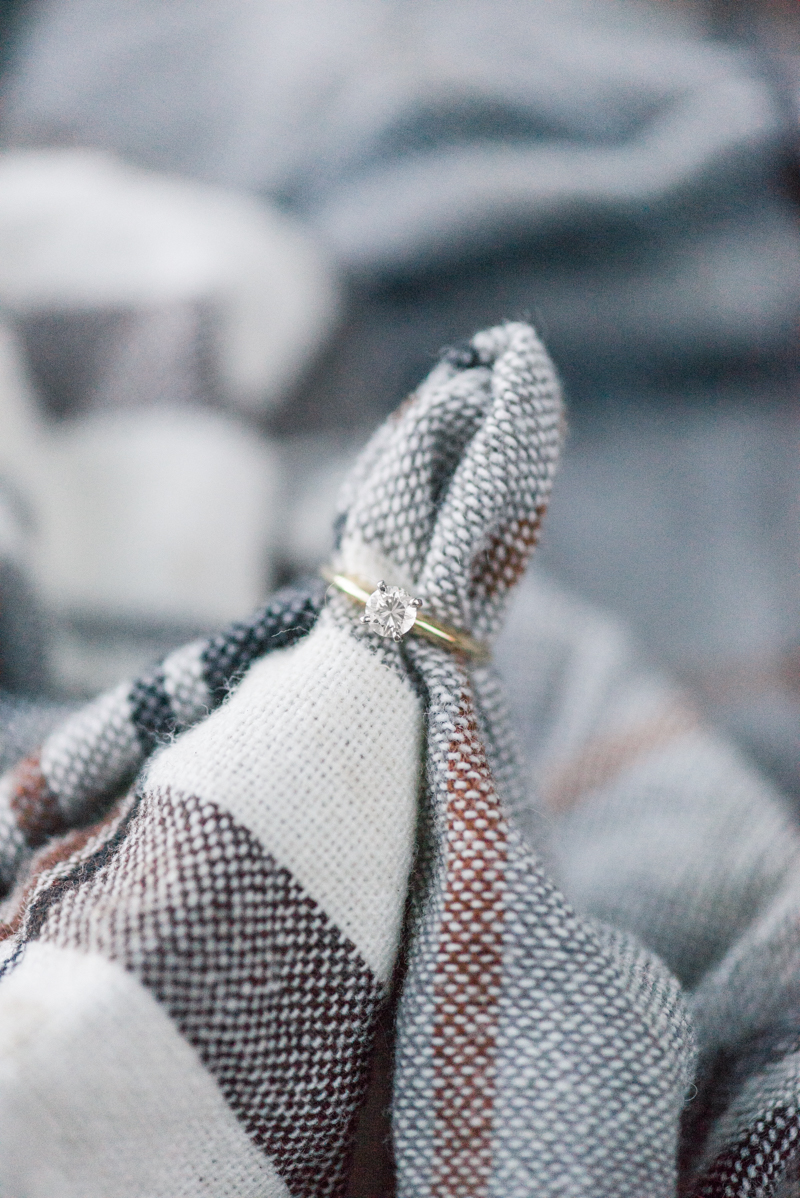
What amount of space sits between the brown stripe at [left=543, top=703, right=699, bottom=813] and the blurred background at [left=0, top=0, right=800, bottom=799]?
76mm

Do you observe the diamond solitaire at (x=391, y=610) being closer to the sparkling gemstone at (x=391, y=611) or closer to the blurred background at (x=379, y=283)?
the sparkling gemstone at (x=391, y=611)

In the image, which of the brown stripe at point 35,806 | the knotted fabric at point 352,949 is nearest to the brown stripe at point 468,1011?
the knotted fabric at point 352,949

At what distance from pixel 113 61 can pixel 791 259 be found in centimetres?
40

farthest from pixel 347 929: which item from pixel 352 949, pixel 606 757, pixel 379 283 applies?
pixel 379 283

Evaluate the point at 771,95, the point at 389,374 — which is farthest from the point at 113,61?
the point at 771,95

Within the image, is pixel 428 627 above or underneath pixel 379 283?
underneath

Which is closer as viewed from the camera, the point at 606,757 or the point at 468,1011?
the point at 468,1011

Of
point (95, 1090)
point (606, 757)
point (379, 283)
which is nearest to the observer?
point (95, 1090)

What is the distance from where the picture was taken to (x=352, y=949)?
0.21 metres

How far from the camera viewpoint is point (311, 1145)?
0.70 ft

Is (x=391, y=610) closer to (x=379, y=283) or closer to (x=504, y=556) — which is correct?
(x=504, y=556)

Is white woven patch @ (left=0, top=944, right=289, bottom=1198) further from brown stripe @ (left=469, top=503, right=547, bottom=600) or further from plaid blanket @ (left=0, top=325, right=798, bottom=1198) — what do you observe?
brown stripe @ (left=469, top=503, right=547, bottom=600)

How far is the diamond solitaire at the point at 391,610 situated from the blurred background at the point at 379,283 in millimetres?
182

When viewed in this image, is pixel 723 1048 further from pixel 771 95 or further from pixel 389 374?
pixel 771 95
